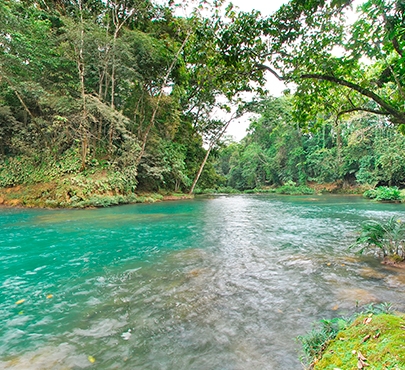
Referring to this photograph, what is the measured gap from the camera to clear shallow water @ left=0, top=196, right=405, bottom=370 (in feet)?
6.30

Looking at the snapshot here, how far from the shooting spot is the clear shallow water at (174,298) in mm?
1919

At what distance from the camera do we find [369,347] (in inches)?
47.3

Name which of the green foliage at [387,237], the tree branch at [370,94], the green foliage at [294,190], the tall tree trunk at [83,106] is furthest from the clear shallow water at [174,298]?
the green foliage at [294,190]

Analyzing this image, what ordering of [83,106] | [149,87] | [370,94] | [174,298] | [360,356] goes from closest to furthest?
[360,356] < [174,298] < [370,94] < [83,106] < [149,87]

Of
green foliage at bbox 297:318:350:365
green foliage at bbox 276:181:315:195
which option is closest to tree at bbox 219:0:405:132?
green foliage at bbox 297:318:350:365

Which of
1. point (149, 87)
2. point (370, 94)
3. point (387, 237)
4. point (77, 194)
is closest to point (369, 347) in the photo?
point (387, 237)

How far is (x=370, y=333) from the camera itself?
4.25 feet

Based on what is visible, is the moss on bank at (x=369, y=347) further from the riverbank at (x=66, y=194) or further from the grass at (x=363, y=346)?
the riverbank at (x=66, y=194)

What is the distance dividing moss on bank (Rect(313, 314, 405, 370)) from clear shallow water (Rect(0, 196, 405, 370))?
0.56 m

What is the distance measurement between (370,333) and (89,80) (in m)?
18.1

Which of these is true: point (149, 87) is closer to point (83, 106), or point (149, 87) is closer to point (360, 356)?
point (83, 106)

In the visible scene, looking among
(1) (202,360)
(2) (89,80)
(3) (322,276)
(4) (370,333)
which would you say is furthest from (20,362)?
(2) (89,80)

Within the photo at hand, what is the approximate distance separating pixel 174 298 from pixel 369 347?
211cm

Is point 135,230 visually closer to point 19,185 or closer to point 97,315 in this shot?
point 97,315
